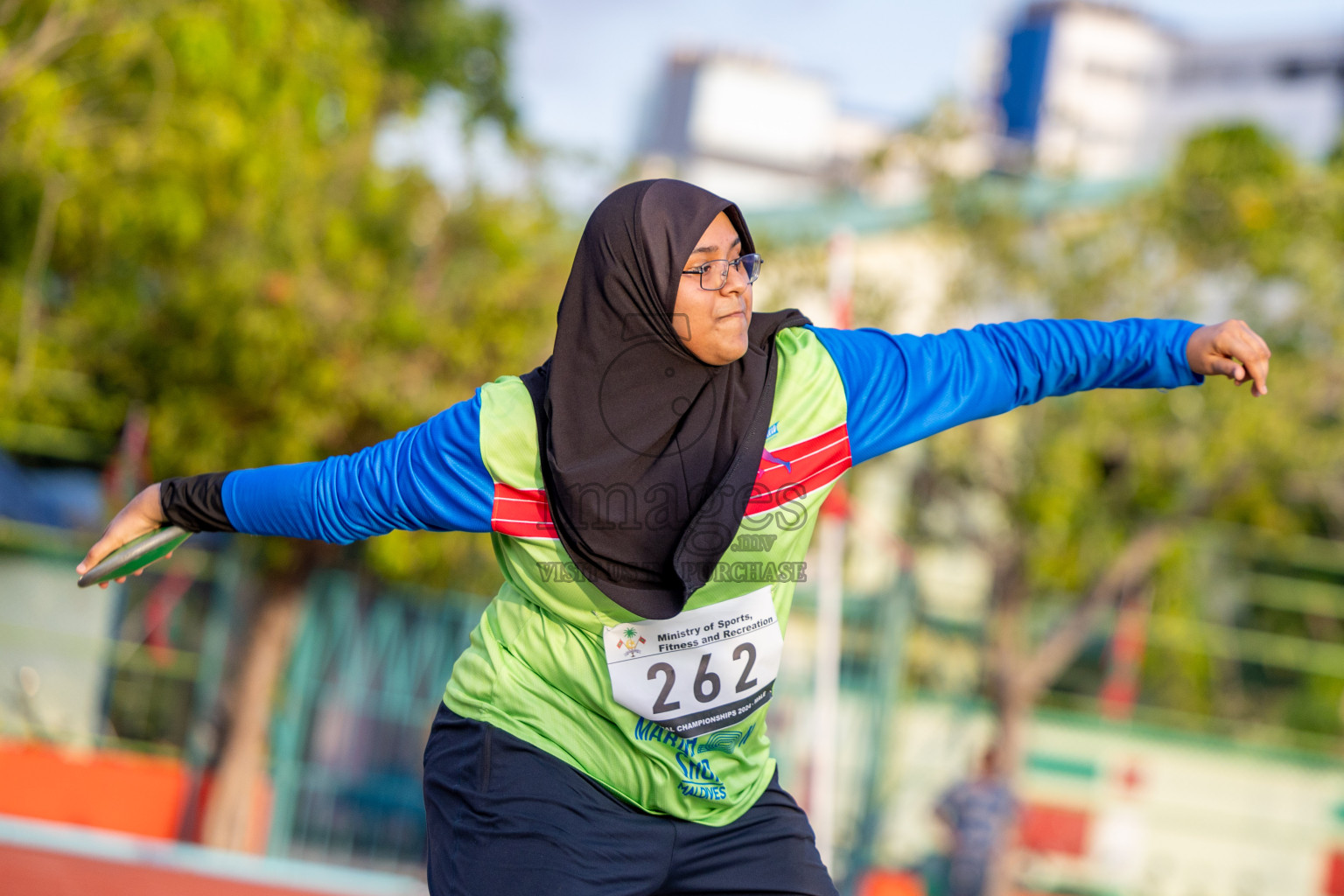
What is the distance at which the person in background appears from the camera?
386 inches

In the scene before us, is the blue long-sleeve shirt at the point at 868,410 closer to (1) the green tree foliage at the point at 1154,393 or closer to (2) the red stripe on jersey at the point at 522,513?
(2) the red stripe on jersey at the point at 522,513

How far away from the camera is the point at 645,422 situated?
8.09 ft

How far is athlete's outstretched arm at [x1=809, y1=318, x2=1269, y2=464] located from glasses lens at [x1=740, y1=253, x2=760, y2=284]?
0.20 meters

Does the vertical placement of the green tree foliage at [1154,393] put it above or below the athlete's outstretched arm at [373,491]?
above

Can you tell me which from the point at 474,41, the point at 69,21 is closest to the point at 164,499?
the point at 69,21

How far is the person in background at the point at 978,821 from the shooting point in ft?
32.2

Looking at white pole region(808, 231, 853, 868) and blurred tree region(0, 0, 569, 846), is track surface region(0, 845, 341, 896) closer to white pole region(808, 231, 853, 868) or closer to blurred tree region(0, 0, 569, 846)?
blurred tree region(0, 0, 569, 846)

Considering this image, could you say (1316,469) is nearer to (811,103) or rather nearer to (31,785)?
(31,785)

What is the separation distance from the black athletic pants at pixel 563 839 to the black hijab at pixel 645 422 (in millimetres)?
387

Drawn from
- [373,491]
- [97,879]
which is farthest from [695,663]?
[97,879]

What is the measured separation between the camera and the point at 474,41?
60.2 feet

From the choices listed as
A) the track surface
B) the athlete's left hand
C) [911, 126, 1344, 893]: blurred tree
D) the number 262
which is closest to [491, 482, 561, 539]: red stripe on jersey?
the number 262

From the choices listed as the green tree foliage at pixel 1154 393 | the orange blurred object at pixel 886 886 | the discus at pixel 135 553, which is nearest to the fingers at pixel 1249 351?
the discus at pixel 135 553

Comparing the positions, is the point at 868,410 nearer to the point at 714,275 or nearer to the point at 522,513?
the point at 714,275
